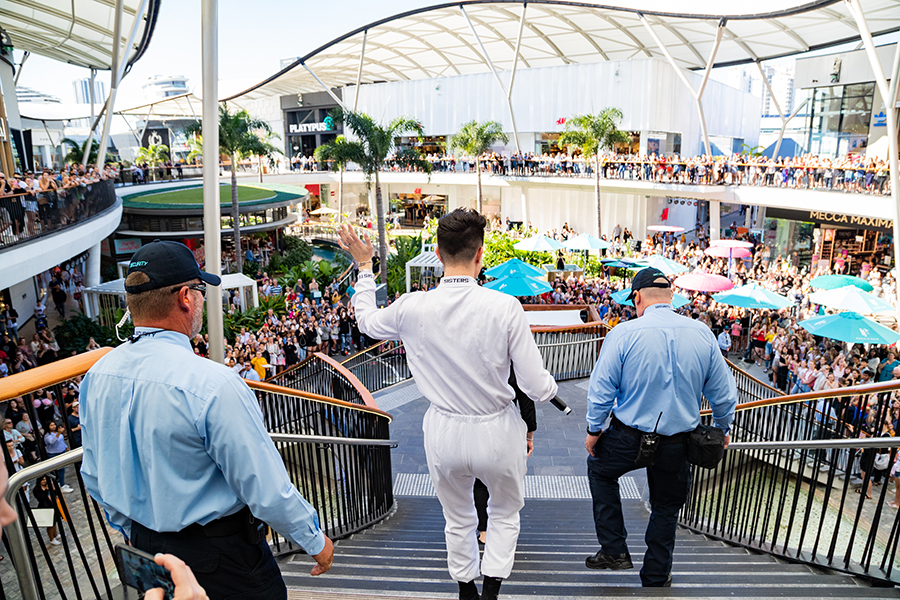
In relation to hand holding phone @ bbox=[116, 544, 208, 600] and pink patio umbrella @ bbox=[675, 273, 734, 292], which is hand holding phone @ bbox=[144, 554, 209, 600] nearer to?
hand holding phone @ bbox=[116, 544, 208, 600]

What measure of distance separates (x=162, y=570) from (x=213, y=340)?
4.74 m

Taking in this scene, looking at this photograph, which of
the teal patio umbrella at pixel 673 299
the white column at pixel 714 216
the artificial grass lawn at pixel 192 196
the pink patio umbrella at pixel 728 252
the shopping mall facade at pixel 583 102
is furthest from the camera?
the artificial grass lawn at pixel 192 196

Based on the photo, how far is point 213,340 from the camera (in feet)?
18.9

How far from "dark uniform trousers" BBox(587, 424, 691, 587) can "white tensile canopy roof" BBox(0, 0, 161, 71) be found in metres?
19.2

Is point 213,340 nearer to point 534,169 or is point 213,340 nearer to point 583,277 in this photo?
point 583,277

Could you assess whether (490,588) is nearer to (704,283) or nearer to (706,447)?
(706,447)

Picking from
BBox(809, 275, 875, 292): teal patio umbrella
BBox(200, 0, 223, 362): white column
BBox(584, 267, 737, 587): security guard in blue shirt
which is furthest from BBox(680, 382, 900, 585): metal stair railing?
BBox(809, 275, 875, 292): teal patio umbrella

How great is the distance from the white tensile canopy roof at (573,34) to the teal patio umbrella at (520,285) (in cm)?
1536

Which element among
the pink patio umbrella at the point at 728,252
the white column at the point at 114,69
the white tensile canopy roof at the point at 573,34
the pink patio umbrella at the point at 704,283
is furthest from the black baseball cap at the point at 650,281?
the white tensile canopy roof at the point at 573,34

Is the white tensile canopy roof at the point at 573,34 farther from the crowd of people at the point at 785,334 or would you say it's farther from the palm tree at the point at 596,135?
the crowd of people at the point at 785,334

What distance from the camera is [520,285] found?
13992mm

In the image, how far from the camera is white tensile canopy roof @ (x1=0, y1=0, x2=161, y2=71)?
1853cm

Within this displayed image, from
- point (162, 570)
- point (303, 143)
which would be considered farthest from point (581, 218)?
point (162, 570)

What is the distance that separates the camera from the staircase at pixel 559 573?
2979mm
